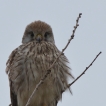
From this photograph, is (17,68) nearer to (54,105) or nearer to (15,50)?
(15,50)

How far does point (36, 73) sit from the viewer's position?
193 inches

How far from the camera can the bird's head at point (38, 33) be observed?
573 centimetres

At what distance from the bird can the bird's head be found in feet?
0.78

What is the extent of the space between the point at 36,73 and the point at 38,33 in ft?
3.53

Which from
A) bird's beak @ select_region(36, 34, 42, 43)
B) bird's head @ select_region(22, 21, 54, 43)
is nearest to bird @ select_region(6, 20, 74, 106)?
bird's beak @ select_region(36, 34, 42, 43)

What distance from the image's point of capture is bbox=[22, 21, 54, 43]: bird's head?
5.73 m

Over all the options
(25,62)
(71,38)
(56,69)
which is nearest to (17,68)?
(25,62)

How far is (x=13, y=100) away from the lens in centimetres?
543

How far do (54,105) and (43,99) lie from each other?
0.89 ft

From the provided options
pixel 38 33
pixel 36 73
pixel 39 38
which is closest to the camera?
pixel 36 73

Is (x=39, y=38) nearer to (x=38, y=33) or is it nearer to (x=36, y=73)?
(x=38, y=33)

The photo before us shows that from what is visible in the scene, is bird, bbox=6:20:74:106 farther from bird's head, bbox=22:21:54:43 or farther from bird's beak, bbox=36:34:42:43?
bird's head, bbox=22:21:54:43

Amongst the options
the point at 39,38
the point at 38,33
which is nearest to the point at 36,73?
the point at 39,38

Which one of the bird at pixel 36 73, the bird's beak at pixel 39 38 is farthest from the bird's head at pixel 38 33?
the bird at pixel 36 73
